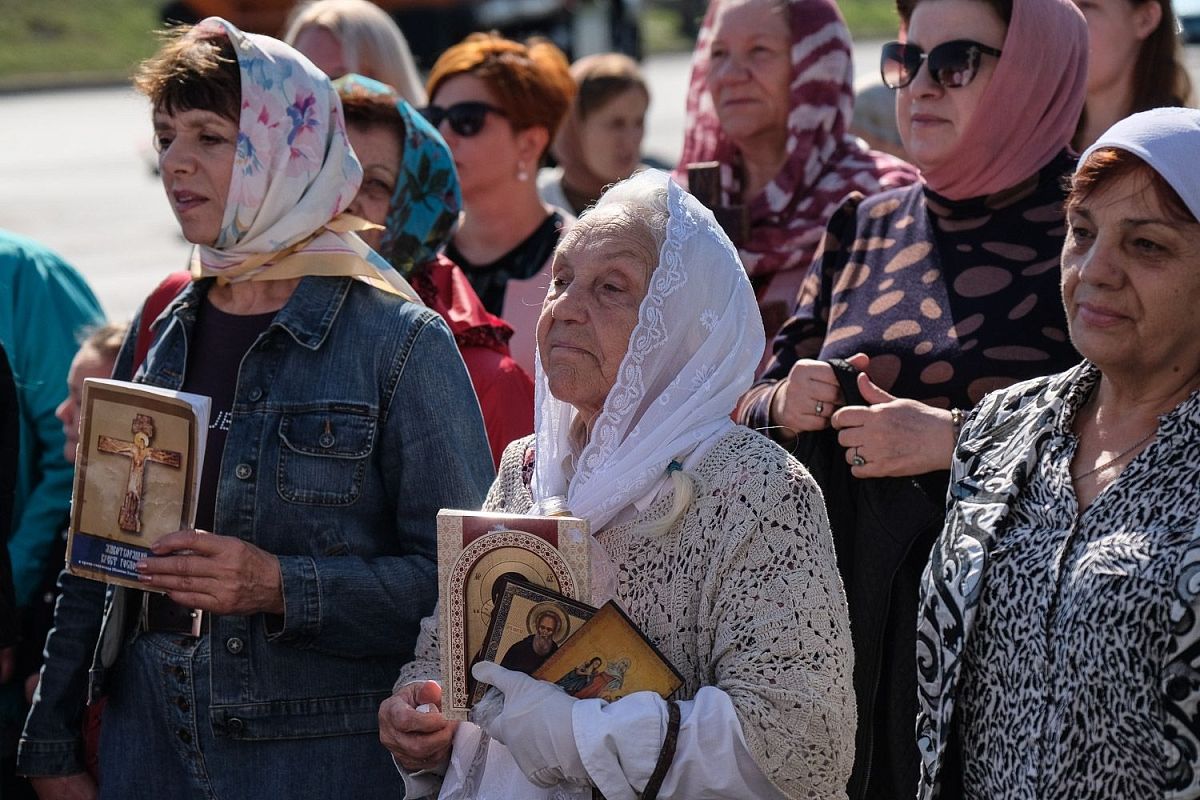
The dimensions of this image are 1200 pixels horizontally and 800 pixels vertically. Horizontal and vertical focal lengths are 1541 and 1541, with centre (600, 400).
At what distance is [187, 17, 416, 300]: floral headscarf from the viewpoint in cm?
314

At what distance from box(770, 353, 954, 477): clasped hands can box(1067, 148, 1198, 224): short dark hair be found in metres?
0.65

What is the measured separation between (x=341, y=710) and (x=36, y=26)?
28.1m

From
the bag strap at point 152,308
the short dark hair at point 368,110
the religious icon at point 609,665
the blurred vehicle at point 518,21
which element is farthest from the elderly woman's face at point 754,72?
the blurred vehicle at point 518,21

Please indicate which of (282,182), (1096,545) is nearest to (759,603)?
(1096,545)

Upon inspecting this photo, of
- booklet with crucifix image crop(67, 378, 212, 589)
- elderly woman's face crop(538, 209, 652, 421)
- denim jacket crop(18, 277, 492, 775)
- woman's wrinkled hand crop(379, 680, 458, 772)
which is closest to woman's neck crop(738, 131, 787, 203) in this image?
denim jacket crop(18, 277, 492, 775)

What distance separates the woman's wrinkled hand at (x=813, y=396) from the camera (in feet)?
10.6

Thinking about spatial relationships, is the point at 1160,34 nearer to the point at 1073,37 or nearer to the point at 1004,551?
the point at 1073,37

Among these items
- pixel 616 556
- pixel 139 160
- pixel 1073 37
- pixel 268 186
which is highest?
pixel 1073 37

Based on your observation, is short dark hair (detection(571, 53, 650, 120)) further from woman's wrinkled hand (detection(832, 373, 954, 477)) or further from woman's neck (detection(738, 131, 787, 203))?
woman's wrinkled hand (detection(832, 373, 954, 477))

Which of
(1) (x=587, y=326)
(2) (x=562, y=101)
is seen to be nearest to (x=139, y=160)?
(2) (x=562, y=101)

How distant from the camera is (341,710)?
308cm

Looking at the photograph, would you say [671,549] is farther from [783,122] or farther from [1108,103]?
[1108,103]

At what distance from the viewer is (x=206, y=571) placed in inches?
114

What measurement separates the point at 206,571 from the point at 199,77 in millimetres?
1019
